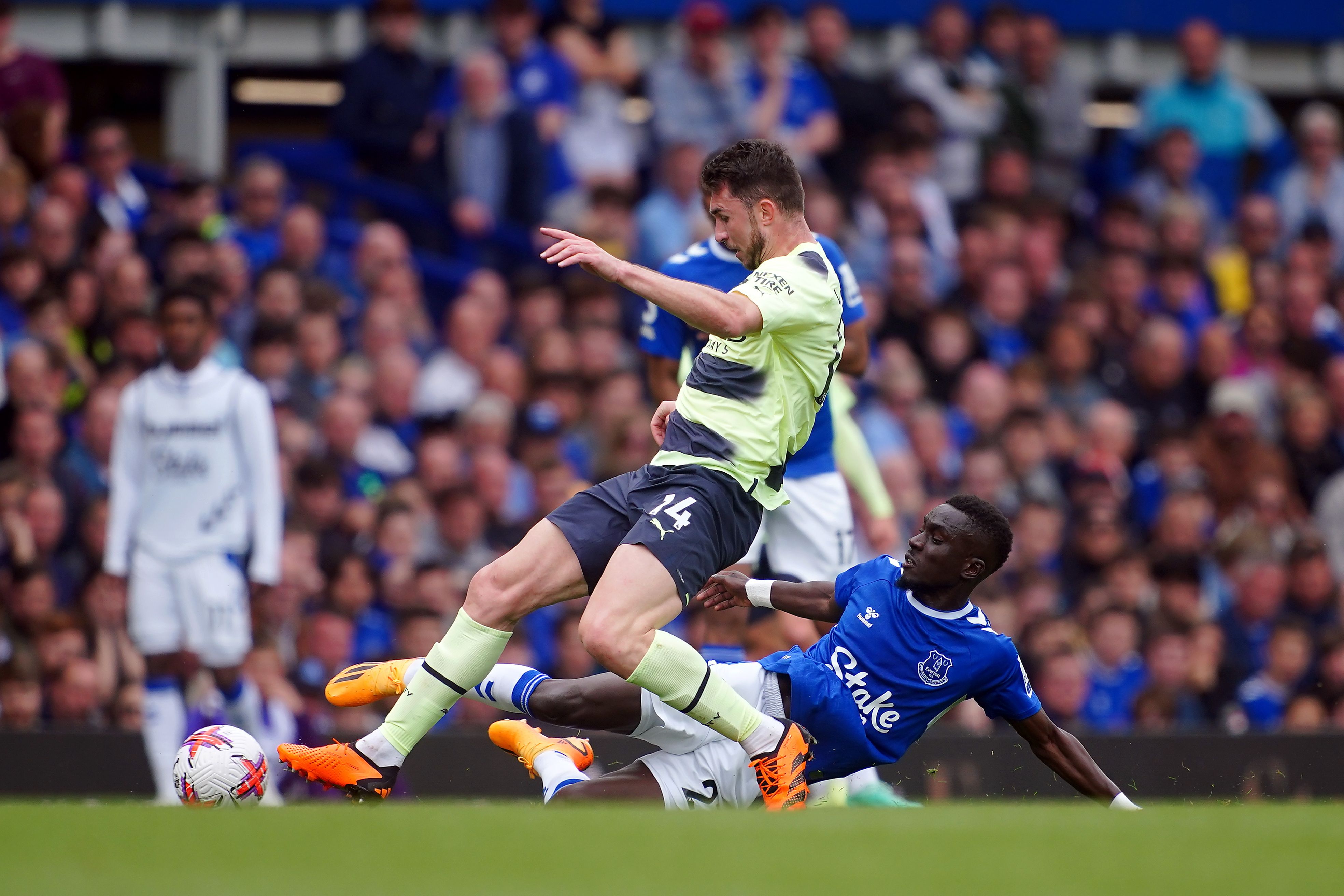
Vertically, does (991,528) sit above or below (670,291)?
below

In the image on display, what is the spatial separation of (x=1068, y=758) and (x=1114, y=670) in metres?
4.16

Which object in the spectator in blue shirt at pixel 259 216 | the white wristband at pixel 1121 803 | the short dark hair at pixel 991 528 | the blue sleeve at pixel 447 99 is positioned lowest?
the white wristband at pixel 1121 803

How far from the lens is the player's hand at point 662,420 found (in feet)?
20.4

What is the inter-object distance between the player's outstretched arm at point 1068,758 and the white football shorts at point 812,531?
1.44 metres

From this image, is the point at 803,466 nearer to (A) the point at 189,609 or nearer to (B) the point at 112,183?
(A) the point at 189,609

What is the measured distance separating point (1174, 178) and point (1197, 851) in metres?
9.94

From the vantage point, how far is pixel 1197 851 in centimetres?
435

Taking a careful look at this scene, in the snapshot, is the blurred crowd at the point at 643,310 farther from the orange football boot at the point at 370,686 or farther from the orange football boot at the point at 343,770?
the orange football boot at the point at 343,770

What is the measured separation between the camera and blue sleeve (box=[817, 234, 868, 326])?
7.08m

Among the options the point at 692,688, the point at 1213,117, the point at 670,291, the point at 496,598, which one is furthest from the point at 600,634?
the point at 1213,117

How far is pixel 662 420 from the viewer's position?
20.6ft

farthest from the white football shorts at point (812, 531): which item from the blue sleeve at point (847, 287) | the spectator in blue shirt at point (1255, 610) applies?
the spectator in blue shirt at point (1255, 610)

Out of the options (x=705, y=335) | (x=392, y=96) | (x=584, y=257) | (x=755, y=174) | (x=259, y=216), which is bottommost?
(x=705, y=335)

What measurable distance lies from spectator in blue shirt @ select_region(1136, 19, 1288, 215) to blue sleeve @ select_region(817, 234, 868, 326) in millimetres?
7152
